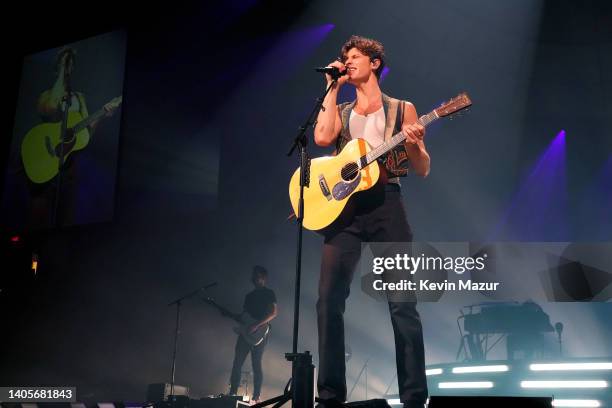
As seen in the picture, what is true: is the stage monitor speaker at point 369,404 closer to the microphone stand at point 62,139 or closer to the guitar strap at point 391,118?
the guitar strap at point 391,118

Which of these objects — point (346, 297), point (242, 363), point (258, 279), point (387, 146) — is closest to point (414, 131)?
point (387, 146)

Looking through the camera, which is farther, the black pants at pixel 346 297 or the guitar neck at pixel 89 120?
the guitar neck at pixel 89 120

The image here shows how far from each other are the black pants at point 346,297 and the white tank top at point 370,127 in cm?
36

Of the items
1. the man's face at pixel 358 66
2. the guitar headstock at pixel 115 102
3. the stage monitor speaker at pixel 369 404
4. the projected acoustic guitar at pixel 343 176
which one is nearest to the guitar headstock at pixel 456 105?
the projected acoustic guitar at pixel 343 176

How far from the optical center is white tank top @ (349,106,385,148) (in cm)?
390

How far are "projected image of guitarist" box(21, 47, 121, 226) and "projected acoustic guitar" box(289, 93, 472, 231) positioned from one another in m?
4.23

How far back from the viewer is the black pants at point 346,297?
3266 mm

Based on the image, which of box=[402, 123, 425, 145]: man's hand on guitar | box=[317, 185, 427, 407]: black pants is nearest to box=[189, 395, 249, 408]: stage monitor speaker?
box=[317, 185, 427, 407]: black pants

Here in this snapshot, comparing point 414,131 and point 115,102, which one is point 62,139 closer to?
point 115,102

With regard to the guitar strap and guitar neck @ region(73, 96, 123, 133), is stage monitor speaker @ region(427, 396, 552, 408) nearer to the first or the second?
the guitar strap

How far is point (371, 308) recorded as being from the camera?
8.66m

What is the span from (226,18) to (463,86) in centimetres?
306

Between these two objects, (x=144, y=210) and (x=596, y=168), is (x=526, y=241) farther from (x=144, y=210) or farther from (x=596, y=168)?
(x=144, y=210)

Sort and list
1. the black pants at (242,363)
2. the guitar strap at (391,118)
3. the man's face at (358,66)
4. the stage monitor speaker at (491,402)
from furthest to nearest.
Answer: the black pants at (242,363) < the man's face at (358,66) < the guitar strap at (391,118) < the stage monitor speaker at (491,402)
